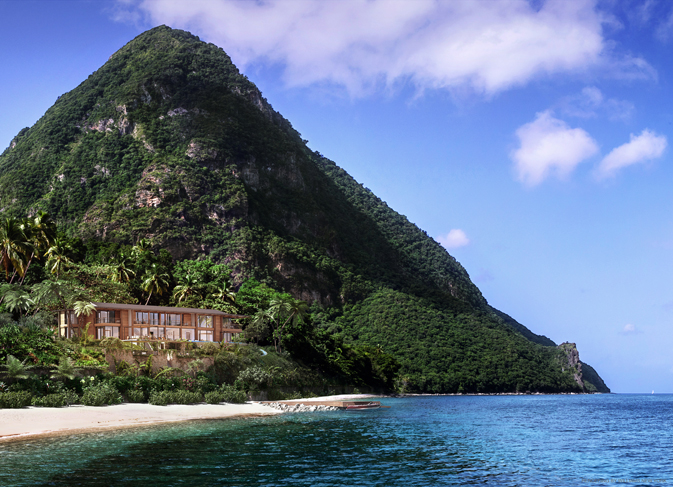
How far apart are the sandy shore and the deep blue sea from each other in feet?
9.81

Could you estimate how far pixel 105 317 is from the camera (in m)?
69.1

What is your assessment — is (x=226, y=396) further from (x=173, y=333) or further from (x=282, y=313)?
(x=282, y=313)

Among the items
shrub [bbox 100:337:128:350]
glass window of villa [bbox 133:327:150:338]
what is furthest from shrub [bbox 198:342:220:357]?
glass window of villa [bbox 133:327:150:338]

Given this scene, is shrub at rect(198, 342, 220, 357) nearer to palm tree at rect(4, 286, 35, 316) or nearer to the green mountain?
palm tree at rect(4, 286, 35, 316)

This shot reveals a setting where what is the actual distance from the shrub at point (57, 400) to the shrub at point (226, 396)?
15.6 m

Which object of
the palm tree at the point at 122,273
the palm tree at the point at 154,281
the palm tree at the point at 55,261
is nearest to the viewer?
the palm tree at the point at 55,261

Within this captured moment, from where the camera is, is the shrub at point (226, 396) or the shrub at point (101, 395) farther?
the shrub at point (226, 396)

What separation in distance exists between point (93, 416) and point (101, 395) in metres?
5.58

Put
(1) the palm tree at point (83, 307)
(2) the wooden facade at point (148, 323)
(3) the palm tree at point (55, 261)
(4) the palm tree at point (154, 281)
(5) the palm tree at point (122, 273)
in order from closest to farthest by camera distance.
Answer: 1. (1) the palm tree at point (83, 307)
2. (2) the wooden facade at point (148, 323)
3. (3) the palm tree at point (55, 261)
4. (4) the palm tree at point (154, 281)
5. (5) the palm tree at point (122, 273)

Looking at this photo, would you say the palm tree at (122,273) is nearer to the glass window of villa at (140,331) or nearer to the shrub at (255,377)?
the glass window of villa at (140,331)

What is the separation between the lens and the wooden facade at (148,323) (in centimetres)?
6844

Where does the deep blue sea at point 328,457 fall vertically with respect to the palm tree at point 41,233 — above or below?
below

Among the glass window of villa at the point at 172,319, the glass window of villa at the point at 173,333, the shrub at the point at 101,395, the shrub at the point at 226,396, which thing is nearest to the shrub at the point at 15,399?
the shrub at the point at 101,395

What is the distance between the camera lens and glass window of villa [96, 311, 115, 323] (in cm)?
6875
